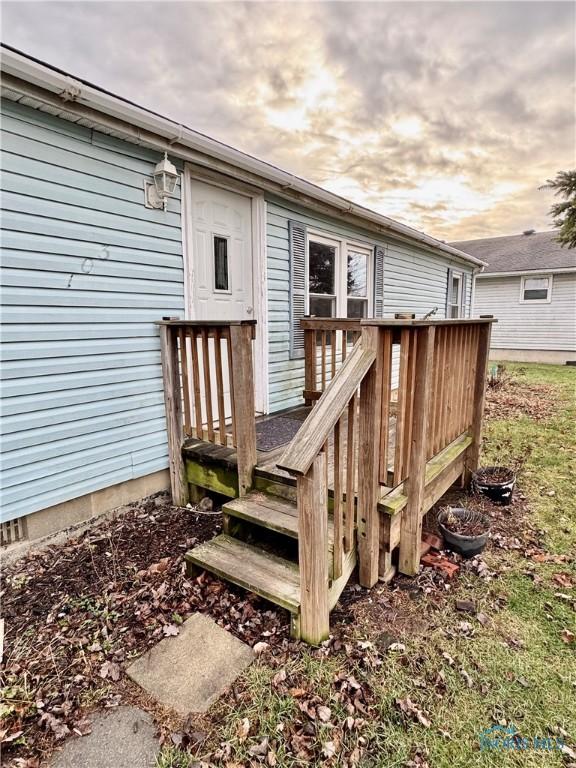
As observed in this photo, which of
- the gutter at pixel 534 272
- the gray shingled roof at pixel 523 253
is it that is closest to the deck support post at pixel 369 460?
the gray shingled roof at pixel 523 253

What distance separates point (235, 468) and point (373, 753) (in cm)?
189

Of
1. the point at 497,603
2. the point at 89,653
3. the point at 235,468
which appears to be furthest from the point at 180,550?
the point at 497,603

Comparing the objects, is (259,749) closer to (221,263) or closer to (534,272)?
(221,263)

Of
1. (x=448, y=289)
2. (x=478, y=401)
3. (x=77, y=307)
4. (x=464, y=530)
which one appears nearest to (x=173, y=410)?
(x=77, y=307)

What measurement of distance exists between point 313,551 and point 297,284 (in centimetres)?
375

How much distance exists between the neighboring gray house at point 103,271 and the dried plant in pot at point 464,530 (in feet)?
7.82

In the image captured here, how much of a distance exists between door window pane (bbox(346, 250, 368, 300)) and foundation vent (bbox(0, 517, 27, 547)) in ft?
16.5

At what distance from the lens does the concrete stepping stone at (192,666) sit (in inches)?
67.7

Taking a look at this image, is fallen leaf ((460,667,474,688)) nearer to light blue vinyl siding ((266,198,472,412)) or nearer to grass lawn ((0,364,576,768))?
grass lawn ((0,364,576,768))

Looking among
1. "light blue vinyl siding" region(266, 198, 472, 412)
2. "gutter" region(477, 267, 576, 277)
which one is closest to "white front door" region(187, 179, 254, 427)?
"light blue vinyl siding" region(266, 198, 472, 412)

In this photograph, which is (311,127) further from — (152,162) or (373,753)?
(373,753)

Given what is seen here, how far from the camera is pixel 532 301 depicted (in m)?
14.8

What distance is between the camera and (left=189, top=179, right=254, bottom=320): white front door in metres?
3.83

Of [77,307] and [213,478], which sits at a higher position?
[77,307]
